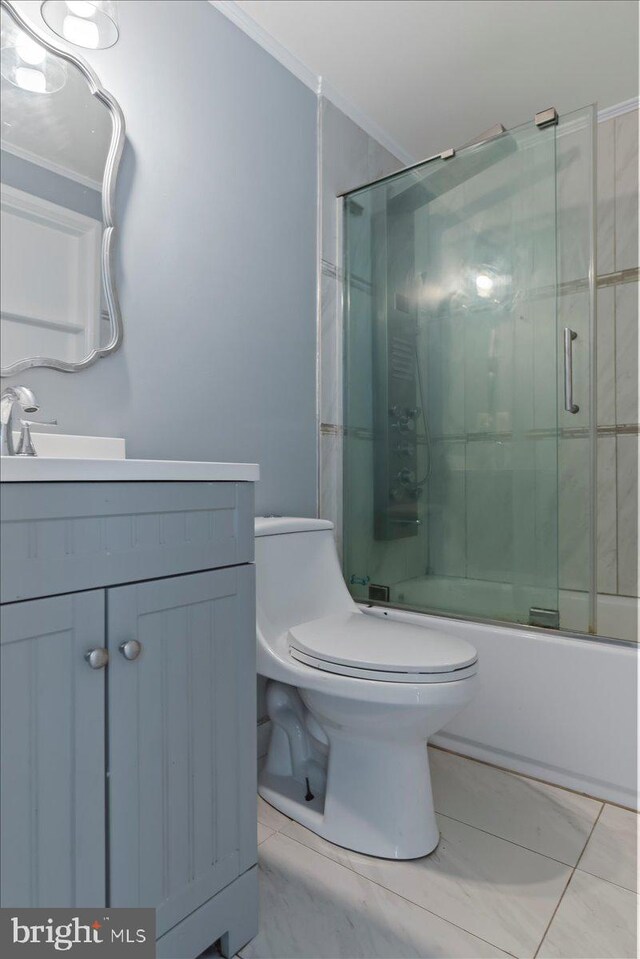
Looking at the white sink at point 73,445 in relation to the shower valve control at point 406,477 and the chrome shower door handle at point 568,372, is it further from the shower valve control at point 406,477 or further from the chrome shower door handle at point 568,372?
the chrome shower door handle at point 568,372

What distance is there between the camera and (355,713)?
1.25 metres

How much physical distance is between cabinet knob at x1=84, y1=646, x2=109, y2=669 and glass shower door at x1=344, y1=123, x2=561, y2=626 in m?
1.26

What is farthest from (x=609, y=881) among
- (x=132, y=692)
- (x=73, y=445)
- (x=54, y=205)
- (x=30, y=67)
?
(x=30, y=67)

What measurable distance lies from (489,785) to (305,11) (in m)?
2.27

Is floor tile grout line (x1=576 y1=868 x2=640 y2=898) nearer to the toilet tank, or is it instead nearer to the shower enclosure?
the shower enclosure

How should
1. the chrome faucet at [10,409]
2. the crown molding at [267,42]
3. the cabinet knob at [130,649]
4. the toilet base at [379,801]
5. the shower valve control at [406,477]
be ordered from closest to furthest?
the cabinet knob at [130,649] < the chrome faucet at [10,409] < the toilet base at [379,801] < the crown molding at [267,42] < the shower valve control at [406,477]

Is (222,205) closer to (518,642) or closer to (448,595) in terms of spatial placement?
(448,595)

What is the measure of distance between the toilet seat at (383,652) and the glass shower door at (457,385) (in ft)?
1.48

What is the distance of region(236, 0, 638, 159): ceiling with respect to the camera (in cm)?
Answer: 171

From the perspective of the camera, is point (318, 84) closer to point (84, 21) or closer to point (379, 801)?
point (84, 21)

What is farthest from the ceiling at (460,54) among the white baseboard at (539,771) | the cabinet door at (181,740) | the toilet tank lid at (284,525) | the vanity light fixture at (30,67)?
the white baseboard at (539,771)

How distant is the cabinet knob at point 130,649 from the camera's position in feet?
2.76

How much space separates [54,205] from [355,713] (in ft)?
4.25

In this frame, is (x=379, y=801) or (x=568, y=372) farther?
(x=568, y=372)
